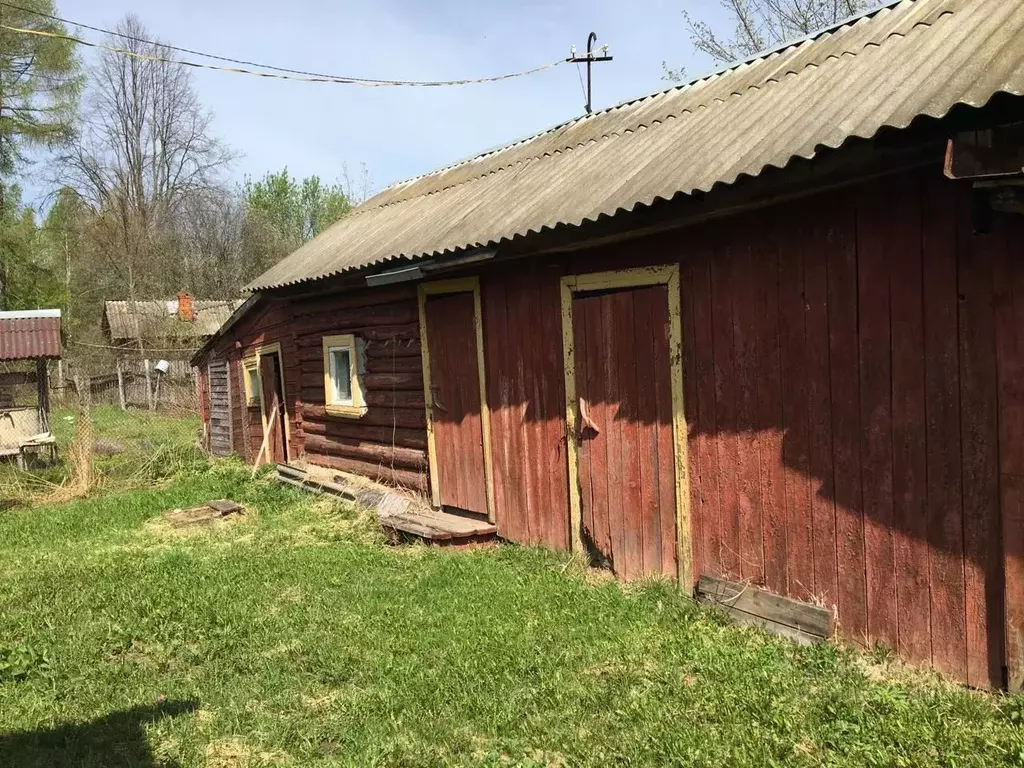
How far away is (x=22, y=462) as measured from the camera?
12727 mm

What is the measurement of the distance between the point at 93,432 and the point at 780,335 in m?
17.1

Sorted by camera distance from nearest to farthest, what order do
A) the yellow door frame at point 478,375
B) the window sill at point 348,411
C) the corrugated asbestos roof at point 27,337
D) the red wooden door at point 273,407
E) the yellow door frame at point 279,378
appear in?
1. the yellow door frame at point 478,375
2. the window sill at point 348,411
3. the yellow door frame at point 279,378
4. the red wooden door at point 273,407
5. the corrugated asbestos roof at point 27,337

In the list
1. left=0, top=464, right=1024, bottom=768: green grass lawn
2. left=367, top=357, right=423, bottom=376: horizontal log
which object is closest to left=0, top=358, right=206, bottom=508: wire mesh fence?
left=367, top=357, right=423, bottom=376: horizontal log

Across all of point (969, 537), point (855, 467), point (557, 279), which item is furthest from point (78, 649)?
point (969, 537)

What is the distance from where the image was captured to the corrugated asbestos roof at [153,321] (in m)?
27.9

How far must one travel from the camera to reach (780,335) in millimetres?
4328

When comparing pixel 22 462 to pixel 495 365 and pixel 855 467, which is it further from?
pixel 855 467

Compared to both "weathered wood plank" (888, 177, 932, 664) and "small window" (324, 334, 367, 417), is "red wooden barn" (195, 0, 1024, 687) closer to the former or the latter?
"weathered wood plank" (888, 177, 932, 664)

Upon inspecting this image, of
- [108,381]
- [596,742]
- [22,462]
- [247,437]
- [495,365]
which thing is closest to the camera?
[596,742]

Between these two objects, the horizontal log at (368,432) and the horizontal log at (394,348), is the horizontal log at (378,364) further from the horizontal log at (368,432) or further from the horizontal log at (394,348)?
the horizontal log at (368,432)

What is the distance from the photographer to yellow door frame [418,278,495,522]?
6.90 meters

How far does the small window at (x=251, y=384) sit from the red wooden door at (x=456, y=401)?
6447 mm

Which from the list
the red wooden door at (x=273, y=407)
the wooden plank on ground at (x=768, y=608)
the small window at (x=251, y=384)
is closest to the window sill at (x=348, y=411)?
the red wooden door at (x=273, y=407)

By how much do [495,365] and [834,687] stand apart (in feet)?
13.0
